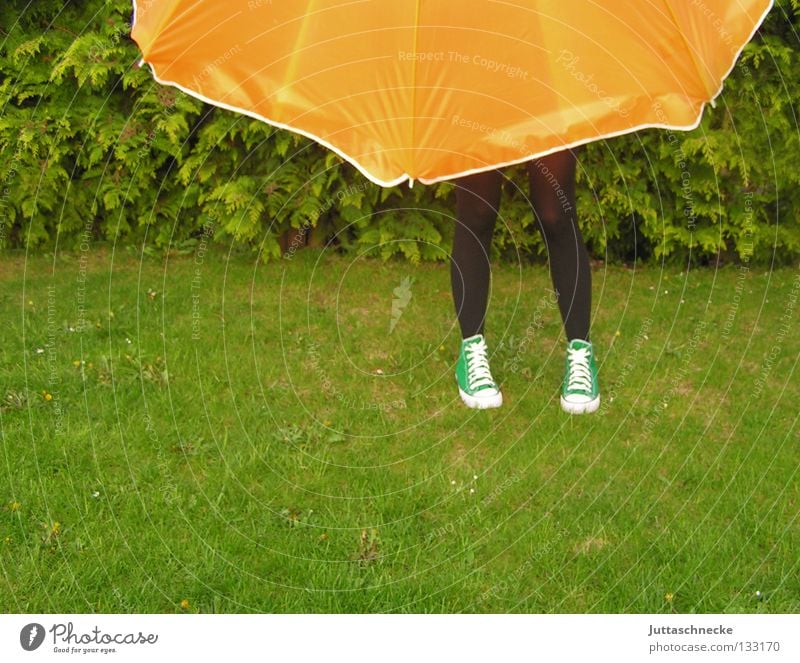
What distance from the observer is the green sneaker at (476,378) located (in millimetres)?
3521

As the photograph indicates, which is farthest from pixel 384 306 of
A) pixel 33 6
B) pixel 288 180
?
pixel 33 6

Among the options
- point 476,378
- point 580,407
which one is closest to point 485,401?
point 476,378

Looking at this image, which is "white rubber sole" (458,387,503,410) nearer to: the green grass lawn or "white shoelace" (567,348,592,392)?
the green grass lawn

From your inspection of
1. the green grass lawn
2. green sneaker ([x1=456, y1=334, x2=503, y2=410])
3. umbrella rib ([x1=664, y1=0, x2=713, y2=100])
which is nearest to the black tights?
green sneaker ([x1=456, y1=334, x2=503, y2=410])

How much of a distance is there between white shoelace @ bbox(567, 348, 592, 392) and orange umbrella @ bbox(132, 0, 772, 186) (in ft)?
3.14

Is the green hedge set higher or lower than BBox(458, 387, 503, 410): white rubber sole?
higher

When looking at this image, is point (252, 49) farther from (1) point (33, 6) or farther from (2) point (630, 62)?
(1) point (33, 6)

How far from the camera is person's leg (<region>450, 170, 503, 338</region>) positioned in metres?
3.25

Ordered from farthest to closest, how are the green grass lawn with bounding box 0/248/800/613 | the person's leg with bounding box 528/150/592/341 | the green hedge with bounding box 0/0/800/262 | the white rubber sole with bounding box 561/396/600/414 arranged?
the green hedge with bounding box 0/0/800/262 < the white rubber sole with bounding box 561/396/600/414 < the person's leg with bounding box 528/150/592/341 < the green grass lawn with bounding box 0/248/800/613

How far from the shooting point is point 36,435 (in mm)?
3234

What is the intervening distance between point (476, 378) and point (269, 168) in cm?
212

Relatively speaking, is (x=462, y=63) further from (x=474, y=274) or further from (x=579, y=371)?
(x=579, y=371)

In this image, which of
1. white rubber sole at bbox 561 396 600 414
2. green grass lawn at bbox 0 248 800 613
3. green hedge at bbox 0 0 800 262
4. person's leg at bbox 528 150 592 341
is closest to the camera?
green grass lawn at bbox 0 248 800 613

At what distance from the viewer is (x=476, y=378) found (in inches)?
140
